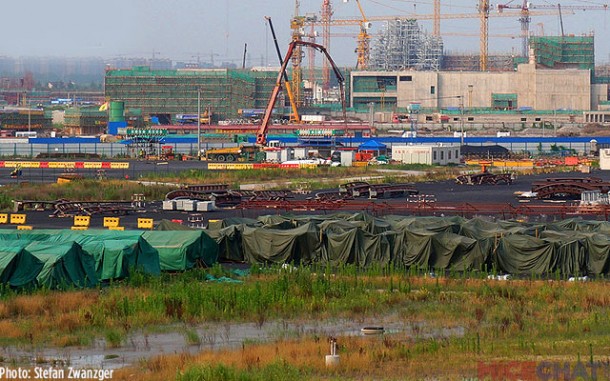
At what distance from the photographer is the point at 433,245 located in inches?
1202

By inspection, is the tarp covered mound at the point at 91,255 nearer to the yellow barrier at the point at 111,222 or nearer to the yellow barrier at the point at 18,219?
the yellow barrier at the point at 111,222

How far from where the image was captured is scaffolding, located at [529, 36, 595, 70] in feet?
580

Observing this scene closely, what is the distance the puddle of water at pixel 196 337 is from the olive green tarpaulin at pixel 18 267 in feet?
16.6

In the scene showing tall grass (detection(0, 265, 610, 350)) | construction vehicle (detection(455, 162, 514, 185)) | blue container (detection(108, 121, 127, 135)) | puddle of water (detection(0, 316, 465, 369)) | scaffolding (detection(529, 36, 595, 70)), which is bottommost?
puddle of water (detection(0, 316, 465, 369))

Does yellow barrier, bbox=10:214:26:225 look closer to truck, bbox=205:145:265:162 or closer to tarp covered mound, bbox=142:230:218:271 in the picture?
tarp covered mound, bbox=142:230:218:271

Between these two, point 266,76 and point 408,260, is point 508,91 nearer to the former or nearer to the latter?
point 266,76

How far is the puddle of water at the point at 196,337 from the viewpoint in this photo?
65.0ft

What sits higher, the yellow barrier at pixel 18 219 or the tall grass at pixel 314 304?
the yellow barrier at pixel 18 219

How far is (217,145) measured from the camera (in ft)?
343

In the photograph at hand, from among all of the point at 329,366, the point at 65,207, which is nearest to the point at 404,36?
the point at 65,207

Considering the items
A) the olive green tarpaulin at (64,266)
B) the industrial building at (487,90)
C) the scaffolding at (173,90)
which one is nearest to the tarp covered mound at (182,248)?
the olive green tarpaulin at (64,266)

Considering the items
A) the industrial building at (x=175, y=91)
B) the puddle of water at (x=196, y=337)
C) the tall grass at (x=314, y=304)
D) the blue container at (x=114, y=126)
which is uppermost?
the industrial building at (x=175, y=91)

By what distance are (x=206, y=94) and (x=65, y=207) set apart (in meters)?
126

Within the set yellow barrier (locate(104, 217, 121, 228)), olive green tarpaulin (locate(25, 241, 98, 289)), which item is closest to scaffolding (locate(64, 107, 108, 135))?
yellow barrier (locate(104, 217, 121, 228))
